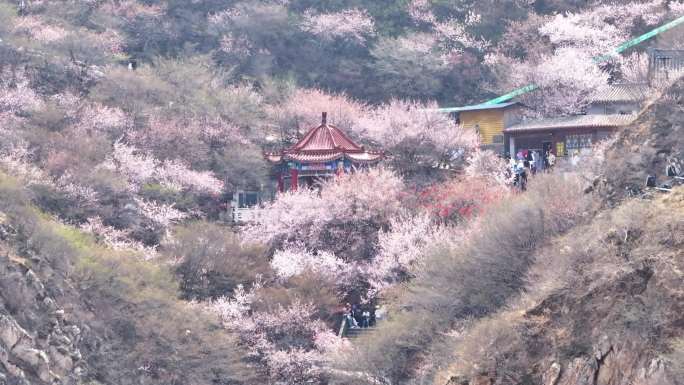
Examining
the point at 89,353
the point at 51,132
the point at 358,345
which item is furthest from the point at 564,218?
the point at 51,132

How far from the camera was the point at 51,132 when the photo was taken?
59.7 meters

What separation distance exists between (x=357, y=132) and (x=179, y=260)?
57.9ft

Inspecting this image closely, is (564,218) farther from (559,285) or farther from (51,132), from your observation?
(51,132)


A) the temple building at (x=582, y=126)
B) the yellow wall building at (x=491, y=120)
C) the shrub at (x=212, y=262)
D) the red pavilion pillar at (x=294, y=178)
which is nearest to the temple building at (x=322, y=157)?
the red pavilion pillar at (x=294, y=178)

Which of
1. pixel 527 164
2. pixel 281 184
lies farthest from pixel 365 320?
pixel 281 184

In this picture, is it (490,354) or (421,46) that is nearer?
(490,354)

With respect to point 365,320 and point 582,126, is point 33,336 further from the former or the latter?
point 582,126

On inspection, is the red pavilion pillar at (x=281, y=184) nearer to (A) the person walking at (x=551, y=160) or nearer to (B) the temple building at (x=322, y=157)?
(B) the temple building at (x=322, y=157)

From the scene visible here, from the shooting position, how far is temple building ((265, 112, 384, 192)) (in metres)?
59.6

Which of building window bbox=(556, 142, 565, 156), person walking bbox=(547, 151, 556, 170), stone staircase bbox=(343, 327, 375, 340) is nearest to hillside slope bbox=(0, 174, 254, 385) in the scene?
stone staircase bbox=(343, 327, 375, 340)

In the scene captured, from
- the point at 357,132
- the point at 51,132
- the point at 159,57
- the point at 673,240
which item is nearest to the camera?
the point at 673,240

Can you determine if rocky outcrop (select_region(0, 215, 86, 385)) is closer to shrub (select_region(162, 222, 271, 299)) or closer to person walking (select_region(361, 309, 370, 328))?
shrub (select_region(162, 222, 271, 299))

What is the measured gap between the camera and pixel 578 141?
194 ft

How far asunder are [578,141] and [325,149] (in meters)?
10.4
